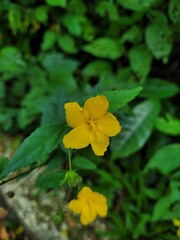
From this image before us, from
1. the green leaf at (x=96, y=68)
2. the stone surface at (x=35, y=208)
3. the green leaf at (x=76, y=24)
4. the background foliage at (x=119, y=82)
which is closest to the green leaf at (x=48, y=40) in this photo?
the background foliage at (x=119, y=82)

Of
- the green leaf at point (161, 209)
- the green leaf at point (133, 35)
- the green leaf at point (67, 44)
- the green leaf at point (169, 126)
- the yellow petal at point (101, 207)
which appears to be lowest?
the green leaf at point (161, 209)

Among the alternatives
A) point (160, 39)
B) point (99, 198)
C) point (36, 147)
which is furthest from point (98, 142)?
point (160, 39)

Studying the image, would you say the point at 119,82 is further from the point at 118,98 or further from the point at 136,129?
the point at 118,98

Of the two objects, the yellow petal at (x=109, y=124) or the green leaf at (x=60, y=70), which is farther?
the green leaf at (x=60, y=70)

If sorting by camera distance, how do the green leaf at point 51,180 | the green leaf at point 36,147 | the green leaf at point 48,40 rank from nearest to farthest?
the green leaf at point 36,147 < the green leaf at point 51,180 < the green leaf at point 48,40

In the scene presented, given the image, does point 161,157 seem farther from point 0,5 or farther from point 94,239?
point 0,5

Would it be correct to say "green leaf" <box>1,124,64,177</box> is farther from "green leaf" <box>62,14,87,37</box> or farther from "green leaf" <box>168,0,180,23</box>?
"green leaf" <box>62,14,87,37</box>

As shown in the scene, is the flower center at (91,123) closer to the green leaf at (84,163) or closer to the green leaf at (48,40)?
the green leaf at (84,163)
